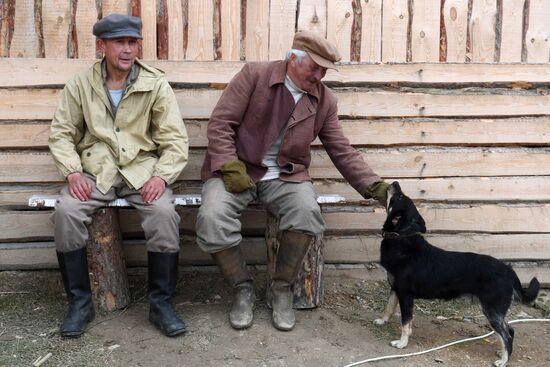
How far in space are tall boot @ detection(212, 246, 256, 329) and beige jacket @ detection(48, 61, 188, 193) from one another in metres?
0.64

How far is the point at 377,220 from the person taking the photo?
5.39 m

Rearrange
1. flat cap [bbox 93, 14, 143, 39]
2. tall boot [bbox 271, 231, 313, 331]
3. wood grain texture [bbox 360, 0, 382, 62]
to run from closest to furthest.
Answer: flat cap [bbox 93, 14, 143, 39], tall boot [bbox 271, 231, 313, 331], wood grain texture [bbox 360, 0, 382, 62]

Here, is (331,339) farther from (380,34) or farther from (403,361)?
(380,34)

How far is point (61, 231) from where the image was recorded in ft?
14.0

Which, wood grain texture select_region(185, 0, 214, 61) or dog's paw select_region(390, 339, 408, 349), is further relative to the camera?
wood grain texture select_region(185, 0, 214, 61)

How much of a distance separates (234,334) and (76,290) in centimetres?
108

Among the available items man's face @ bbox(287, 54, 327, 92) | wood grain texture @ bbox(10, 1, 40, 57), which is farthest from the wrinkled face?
wood grain texture @ bbox(10, 1, 40, 57)

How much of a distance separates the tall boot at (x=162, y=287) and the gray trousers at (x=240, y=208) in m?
0.25

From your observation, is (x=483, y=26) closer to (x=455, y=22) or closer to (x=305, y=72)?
(x=455, y=22)

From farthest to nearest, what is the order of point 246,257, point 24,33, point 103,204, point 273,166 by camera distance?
point 246,257 < point 24,33 < point 273,166 < point 103,204

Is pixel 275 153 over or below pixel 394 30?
below

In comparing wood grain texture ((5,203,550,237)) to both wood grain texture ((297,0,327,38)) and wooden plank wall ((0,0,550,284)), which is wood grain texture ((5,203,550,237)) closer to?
wooden plank wall ((0,0,550,284))

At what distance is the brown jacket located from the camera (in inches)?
178

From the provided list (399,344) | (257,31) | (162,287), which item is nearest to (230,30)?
(257,31)
